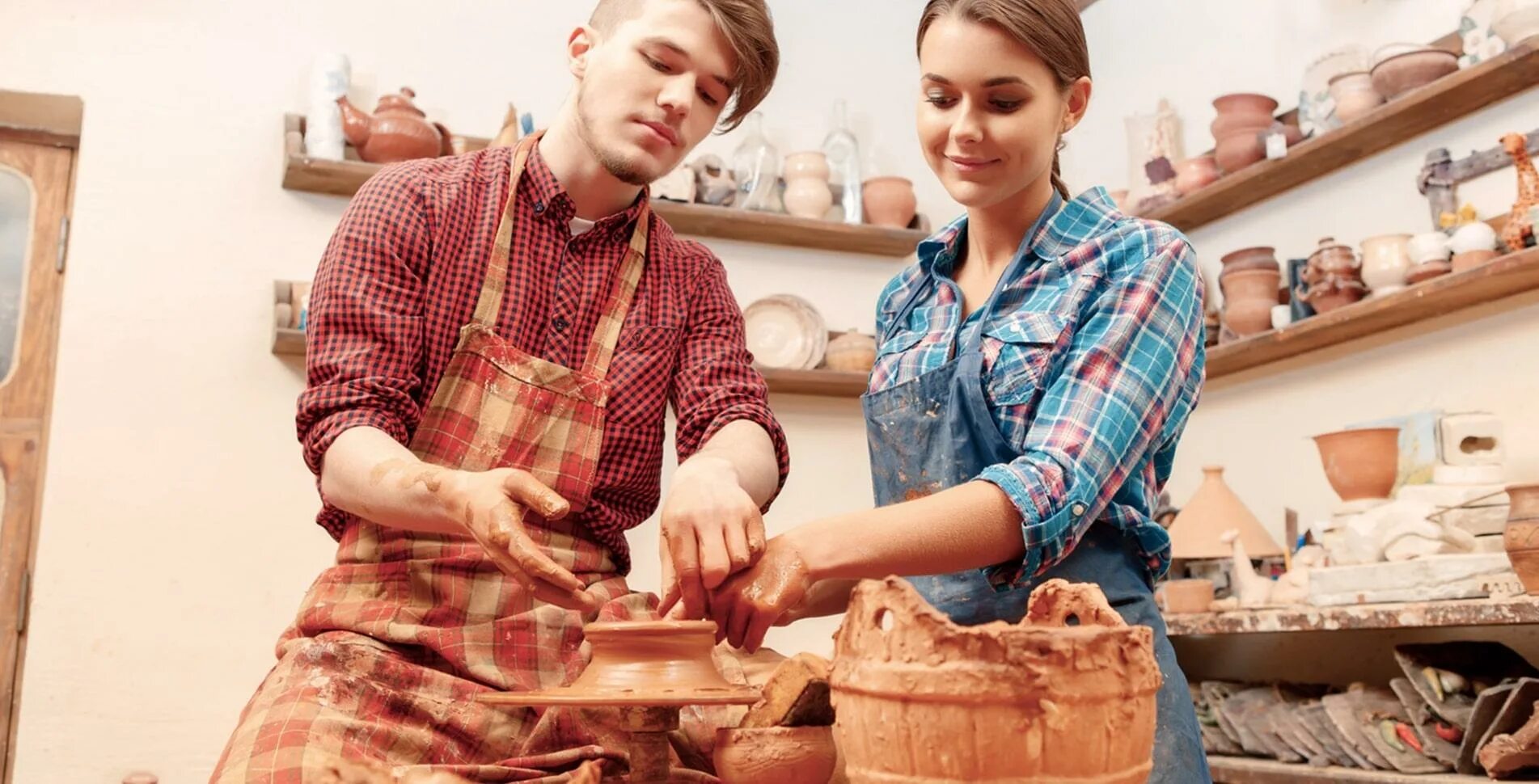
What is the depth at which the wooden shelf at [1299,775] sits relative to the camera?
295 centimetres

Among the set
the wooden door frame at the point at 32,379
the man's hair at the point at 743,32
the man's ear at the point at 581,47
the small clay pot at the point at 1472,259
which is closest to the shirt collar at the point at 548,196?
the man's ear at the point at 581,47

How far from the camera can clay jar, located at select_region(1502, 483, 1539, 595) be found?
2.73m

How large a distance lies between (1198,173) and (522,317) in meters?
3.11

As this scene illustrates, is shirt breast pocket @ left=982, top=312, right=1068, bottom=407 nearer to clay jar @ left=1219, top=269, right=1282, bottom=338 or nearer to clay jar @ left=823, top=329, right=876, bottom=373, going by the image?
clay jar @ left=1219, top=269, right=1282, bottom=338

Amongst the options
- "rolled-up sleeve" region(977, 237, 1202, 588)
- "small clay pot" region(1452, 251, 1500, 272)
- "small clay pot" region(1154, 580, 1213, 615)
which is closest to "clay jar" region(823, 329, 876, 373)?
"small clay pot" region(1154, 580, 1213, 615)

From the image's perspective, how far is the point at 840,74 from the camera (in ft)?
16.6

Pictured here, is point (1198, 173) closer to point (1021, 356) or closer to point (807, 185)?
point (807, 185)

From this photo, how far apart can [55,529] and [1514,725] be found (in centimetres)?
398

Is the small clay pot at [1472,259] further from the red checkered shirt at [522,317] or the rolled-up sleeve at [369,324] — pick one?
the rolled-up sleeve at [369,324]

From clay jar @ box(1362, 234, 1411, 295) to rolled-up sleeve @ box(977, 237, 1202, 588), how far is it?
84.7 inches

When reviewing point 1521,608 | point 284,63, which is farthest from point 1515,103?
point 284,63

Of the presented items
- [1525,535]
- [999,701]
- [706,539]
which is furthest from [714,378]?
[1525,535]

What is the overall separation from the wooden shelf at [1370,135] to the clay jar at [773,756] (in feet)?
9.69

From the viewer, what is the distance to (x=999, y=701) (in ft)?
3.19
